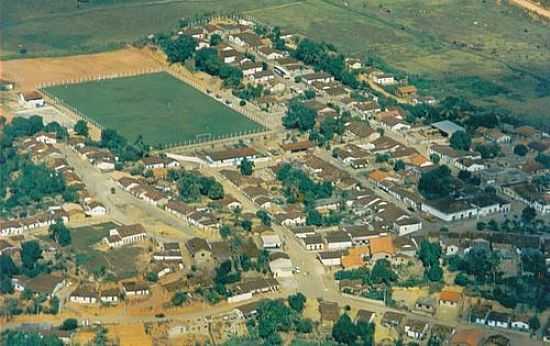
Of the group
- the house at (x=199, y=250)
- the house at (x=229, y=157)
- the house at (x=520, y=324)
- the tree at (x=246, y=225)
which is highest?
Result: the house at (x=520, y=324)

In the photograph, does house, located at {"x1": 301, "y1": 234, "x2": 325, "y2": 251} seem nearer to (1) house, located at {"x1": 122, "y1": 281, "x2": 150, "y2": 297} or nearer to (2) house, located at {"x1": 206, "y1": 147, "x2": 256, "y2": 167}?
(1) house, located at {"x1": 122, "y1": 281, "x2": 150, "y2": 297}

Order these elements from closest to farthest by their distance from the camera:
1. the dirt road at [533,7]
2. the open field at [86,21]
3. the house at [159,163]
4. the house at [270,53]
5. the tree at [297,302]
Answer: the tree at [297,302]
the house at [159,163]
the house at [270,53]
the open field at [86,21]
the dirt road at [533,7]

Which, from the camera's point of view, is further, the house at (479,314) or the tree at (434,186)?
the tree at (434,186)

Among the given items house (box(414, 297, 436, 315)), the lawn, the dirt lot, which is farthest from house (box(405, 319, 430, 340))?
the dirt lot

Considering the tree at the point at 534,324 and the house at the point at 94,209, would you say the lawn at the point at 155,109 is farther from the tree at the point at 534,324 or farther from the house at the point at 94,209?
the tree at the point at 534,324

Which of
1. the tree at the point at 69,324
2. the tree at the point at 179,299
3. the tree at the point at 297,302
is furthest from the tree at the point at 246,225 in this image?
the tree at the point at 69,324

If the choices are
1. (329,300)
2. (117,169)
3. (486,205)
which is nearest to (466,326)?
(329,300)

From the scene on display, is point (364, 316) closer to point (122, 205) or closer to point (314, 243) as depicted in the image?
point (314, 243)

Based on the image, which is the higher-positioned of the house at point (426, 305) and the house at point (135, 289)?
the house at point (426, 305)
